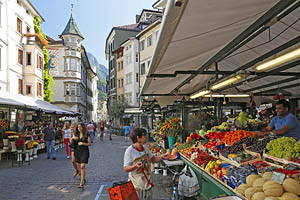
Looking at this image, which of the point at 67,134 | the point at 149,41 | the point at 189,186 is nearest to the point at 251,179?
the point at 189,186

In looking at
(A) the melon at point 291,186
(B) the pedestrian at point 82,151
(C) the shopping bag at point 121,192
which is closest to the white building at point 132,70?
(B) the pedestrian at point 82,151

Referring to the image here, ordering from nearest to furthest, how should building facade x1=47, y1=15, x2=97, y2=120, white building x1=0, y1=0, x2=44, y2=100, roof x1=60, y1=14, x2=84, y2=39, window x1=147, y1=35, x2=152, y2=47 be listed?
1. white building x1=0, y1=0, x2=44, y2=100
2. window x1=147, y1=35, x2=152, y2=47
3. building facade x1=47, y1=15, x2=97, y2=120
4. roof x1=60, y1=14, x2=84, y2=39

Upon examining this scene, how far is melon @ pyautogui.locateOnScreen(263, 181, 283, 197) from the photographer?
292cm

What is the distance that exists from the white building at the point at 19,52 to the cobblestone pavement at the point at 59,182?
40.6ft

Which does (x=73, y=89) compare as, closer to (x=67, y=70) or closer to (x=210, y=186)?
(x=67, y=70)

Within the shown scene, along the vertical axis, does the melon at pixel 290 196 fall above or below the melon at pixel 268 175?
below

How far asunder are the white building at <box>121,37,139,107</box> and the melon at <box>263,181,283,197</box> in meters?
36.4

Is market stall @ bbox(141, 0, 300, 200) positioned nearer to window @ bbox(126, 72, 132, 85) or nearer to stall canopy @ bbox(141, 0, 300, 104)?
stall canopy @ bbox(141, 0, 300, 104)

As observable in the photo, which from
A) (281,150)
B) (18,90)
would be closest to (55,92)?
(18,90)

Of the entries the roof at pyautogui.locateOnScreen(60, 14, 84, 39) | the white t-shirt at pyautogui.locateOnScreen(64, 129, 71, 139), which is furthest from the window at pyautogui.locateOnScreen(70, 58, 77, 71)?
the white t-shirt at pyautogui.locateOnScreen(64, 129, 71, 139)

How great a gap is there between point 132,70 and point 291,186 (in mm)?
37459

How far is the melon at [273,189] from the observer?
9.58ft

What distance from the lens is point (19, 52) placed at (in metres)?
23.8

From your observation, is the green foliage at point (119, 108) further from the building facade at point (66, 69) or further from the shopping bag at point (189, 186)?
the shopping bag at point (189, 186)
